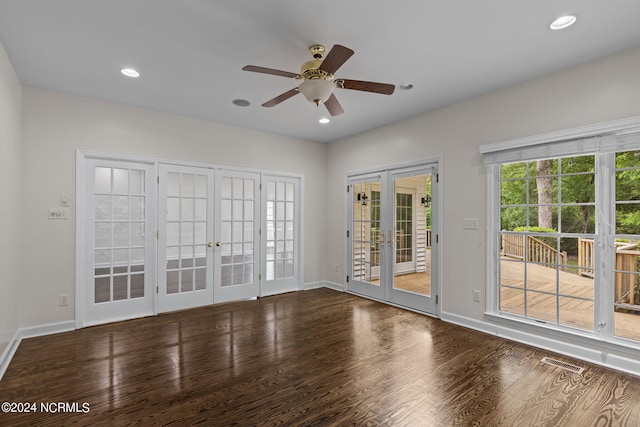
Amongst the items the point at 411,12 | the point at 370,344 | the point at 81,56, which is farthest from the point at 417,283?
the point at 81,56

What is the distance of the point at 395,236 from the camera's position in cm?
482

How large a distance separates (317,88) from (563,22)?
1869 mm

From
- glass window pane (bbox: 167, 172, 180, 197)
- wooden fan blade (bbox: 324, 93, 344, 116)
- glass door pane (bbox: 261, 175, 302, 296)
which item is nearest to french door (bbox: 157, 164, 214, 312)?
glass window pane (bbox: 167, 172, 180, 197)

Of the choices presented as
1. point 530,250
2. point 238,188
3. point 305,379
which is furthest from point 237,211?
point 530,250

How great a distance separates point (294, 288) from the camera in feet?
18.6

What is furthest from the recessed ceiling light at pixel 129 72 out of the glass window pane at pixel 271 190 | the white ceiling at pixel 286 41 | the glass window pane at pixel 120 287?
the glass window pane at pixel 271 190

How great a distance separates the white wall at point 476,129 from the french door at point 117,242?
131 inches

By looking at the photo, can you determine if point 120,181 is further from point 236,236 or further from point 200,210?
point 236,236

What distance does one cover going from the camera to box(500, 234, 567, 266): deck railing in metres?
3.23

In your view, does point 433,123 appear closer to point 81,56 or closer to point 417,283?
point 417,283

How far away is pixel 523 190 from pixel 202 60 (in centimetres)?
353

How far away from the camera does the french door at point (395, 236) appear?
436 centimetres

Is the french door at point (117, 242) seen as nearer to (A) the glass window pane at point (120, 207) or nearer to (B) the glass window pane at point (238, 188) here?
(A) the glass window pane at point (120, 207)

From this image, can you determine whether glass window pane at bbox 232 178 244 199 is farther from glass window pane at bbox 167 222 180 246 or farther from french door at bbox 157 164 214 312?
glass window pane at bbox 167 222 180 246
